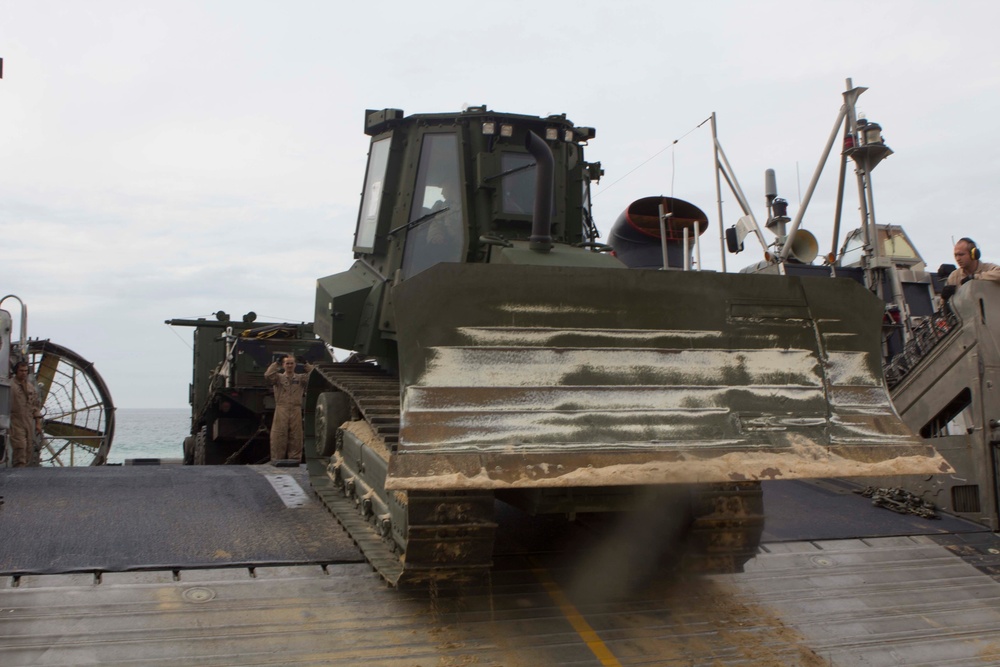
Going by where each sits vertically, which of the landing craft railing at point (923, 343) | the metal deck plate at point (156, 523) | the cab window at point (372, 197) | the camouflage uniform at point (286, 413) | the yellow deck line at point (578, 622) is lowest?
the yellow deck line at point (578, 622)

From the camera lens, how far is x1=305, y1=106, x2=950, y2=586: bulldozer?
4.46 metres

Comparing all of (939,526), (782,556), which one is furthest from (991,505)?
(782,556)

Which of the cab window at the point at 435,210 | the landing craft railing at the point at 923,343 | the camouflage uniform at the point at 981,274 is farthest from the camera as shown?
the landing craft railing at the point at 923,343

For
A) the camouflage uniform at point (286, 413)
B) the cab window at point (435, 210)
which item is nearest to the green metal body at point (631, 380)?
the cab window at point (435, 210)

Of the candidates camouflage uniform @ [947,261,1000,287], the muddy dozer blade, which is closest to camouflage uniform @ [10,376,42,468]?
the muddy dozer blade

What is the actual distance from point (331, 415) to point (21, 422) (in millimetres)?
5682

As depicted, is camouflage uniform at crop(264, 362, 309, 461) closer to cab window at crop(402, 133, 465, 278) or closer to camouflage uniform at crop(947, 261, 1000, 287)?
cab window at crop(402, 133, 465, 278)

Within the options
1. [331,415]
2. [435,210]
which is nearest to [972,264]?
[435,210]

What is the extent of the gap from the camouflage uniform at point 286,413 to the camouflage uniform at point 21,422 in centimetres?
271

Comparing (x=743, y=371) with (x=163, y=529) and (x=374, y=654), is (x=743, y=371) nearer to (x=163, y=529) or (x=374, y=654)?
(x=374, y=654)

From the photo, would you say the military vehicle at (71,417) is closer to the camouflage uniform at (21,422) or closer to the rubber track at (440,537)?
the camouflage uniform at (21,422)

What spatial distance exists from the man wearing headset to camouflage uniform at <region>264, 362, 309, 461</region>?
23.6 ft

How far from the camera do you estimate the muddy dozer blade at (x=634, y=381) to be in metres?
4.42

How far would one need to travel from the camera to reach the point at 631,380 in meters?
4.78
